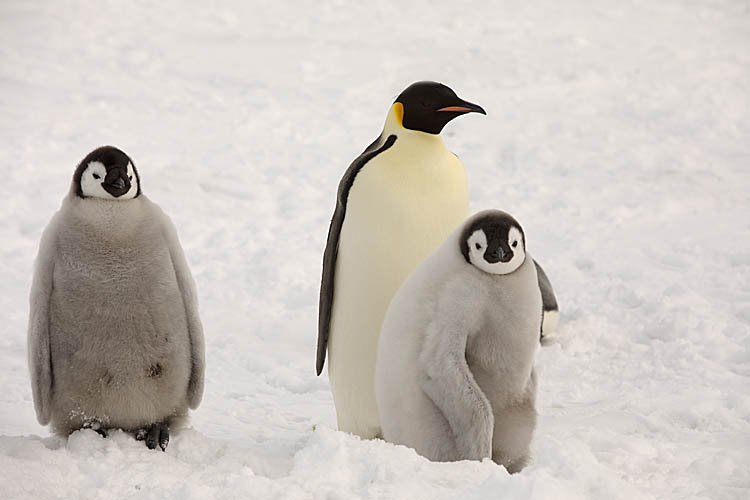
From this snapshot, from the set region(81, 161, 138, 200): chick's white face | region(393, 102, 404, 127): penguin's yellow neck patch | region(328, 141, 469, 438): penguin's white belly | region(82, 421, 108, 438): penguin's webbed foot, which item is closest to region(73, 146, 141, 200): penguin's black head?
region(81, 161, 138, 200): chick's white face

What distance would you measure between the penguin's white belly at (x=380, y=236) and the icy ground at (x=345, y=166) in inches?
11.9

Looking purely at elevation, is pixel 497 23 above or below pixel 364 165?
above

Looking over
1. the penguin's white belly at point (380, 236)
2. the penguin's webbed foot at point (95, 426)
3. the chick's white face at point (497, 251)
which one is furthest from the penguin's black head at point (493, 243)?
the penguin's webbed foot at point (95, 426)

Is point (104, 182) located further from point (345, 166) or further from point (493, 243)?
point (345, 166)

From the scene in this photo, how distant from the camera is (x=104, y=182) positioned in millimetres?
2748

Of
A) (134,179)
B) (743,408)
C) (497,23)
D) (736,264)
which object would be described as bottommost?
(743,408)

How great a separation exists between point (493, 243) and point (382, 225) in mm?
925

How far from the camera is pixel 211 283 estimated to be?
5766 millimetres

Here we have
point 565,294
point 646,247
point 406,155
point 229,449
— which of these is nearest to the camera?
point 229,449

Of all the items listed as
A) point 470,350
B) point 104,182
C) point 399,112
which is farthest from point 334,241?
point 104,182

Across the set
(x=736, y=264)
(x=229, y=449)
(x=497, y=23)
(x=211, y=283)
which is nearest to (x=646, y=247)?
(x=736, y=264)

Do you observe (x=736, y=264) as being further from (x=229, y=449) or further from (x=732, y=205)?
(x=229, y=449)

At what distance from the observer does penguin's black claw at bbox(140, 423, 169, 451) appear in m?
2.74

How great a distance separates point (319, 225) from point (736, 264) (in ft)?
8.94
